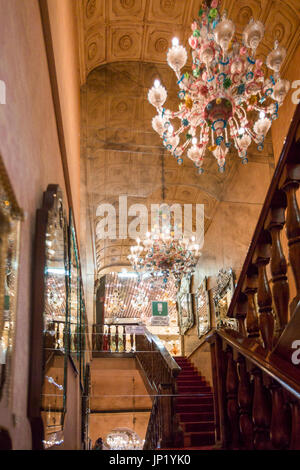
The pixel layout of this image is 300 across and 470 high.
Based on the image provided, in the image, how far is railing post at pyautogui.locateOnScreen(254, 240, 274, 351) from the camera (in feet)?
9.18

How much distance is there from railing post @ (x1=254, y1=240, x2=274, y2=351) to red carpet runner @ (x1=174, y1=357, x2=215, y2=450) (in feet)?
12.0

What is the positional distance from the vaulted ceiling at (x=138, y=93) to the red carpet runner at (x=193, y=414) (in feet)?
14.2

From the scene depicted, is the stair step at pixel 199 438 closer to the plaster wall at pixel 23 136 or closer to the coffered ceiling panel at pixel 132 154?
the coffered ceiling panel at pixel 132 154

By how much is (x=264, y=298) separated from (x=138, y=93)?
23.4 ft

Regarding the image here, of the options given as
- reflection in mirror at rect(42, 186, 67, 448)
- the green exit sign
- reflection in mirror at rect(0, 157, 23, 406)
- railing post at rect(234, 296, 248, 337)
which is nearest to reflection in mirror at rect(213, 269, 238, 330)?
the green exit sign

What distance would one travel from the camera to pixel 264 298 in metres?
2.87

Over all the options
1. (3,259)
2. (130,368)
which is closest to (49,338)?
(3,259)

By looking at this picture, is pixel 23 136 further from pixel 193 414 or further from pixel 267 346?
pixel 193 414

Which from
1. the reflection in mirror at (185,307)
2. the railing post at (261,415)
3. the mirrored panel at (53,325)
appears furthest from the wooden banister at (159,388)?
the reflection in mirror at (185,307)

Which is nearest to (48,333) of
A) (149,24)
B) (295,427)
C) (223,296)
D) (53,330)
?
(53,330)

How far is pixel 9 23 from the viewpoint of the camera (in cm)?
174

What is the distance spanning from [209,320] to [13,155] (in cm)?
1145

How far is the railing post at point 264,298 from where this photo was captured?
280 centimetres
